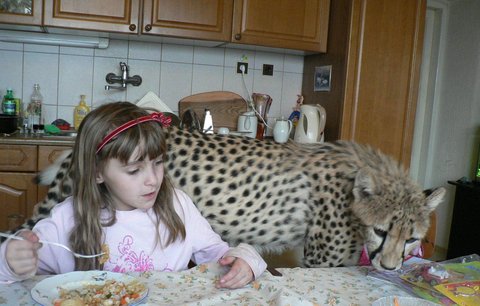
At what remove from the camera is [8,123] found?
2898 millimetres

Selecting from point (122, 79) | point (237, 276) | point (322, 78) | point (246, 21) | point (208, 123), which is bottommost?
point (237, 276)

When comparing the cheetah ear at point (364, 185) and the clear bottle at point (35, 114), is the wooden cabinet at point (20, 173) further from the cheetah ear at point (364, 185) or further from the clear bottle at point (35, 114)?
the cheetah ear at point (364, 185)

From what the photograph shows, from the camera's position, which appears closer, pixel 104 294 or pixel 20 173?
pixel 104 294

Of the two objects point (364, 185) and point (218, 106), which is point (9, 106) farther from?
point (364, 185)

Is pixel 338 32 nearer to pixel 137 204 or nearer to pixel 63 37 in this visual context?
pixel 63 37

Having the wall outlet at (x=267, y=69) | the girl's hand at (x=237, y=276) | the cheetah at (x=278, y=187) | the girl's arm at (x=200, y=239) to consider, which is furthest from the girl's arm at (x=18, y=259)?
the wall outlet at (x=267, y=69)

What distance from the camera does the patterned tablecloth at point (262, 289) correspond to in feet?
3.24

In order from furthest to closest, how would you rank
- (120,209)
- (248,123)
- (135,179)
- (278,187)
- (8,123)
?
(248,123) < (8,123) < (278,187) < (120,209) < (135,179)

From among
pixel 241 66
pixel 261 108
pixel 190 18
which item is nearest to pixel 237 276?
pixel 190 18

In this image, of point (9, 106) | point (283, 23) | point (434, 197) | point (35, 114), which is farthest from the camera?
point (283, 23)

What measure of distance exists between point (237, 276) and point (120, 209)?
0.47 meters

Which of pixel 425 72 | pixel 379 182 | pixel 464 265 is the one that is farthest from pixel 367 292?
pixel 425 72

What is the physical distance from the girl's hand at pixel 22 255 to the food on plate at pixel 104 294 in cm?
9

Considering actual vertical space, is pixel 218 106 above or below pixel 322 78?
below
